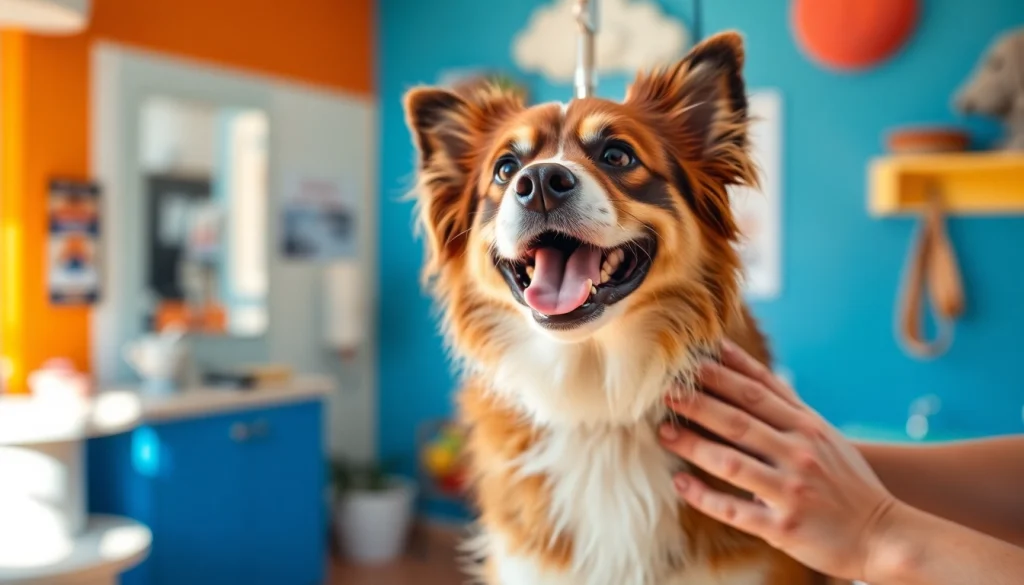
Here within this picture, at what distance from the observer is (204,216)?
148 inches

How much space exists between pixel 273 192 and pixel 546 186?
10.6 feet

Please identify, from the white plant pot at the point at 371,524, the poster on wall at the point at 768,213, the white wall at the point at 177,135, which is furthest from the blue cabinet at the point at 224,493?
the poster on wall at the point at 768,213

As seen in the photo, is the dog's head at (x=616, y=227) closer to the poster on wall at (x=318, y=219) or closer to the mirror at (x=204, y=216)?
Answer: the mirror at (x=204, y=216)

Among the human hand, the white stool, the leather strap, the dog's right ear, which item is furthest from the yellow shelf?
the white stool

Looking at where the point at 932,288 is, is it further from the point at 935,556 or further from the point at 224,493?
the point at 224,493

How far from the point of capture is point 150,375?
10.4 ft

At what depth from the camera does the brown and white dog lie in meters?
1.11

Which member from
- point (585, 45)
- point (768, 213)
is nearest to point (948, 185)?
point (768, 213)

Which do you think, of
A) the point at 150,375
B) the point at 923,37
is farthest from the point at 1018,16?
the point at 150,375

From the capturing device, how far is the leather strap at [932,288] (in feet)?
10.1

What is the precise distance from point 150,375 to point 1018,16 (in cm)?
344

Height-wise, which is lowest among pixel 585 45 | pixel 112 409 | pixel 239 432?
pixel 239 432

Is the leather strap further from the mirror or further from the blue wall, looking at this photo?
the mirror

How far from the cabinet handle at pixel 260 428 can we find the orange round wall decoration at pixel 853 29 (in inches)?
103
